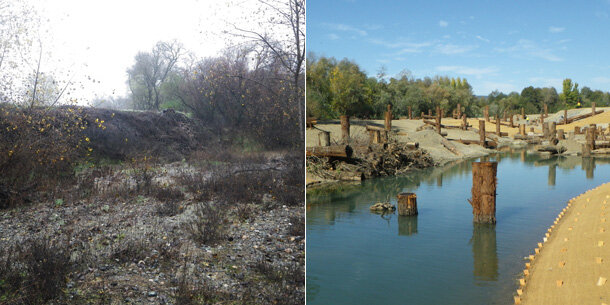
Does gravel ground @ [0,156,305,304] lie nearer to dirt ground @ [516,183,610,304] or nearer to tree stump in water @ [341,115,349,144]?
dirt ground @ [516,183,610,304]

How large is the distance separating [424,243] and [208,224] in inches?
87.7

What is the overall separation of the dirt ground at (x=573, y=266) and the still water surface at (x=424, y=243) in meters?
0.20

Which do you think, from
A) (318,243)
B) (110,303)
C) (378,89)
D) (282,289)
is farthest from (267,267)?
(378,89)

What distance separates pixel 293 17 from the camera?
15.3 feet

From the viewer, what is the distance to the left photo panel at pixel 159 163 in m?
2.99


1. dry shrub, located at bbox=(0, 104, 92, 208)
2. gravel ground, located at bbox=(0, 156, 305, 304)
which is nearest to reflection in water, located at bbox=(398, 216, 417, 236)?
gravel ground, located at bbox=(0, 156, 305, 304)

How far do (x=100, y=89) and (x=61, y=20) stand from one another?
543mm

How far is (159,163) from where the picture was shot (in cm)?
402

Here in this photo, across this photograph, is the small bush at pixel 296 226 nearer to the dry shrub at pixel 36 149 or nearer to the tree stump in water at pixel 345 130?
the dry shrub at pixel 36 149

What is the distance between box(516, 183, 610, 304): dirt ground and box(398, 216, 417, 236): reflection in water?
4.43ft

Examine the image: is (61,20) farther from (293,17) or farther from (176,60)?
(293,17)

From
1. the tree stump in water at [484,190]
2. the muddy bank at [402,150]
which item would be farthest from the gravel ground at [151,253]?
the muddy bank at [402,150]

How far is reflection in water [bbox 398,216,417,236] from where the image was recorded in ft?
17.2

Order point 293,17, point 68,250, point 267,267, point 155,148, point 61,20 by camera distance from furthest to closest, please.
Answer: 1. point 293,17
2. point 155,148
3. point 61,20
4. point 267,267
5. point 68,250
